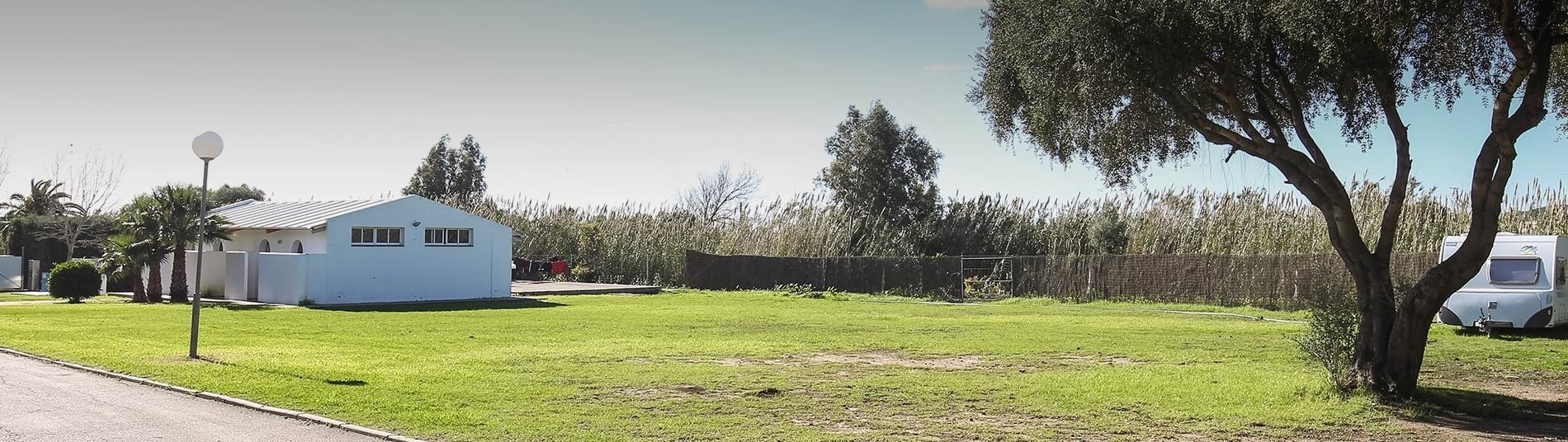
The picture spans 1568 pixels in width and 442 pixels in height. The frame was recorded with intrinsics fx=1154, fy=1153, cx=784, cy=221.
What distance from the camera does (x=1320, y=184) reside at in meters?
11.1

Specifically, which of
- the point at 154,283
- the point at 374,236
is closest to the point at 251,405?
the point at 154,283

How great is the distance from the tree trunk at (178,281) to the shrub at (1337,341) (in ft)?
94.7

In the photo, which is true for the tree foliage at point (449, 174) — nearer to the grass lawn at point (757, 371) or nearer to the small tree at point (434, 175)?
the small tree at point (434, 175)

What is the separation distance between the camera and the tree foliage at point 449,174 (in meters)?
67.4

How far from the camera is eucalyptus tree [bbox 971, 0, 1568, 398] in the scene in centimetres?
1007

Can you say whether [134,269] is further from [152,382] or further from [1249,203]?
[1249,203]

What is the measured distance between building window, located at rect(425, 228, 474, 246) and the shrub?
1097 inches

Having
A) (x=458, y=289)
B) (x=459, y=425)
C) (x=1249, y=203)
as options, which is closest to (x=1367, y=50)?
(x=459, y=425)

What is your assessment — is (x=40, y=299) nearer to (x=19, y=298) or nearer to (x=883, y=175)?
(x=19, y=298)

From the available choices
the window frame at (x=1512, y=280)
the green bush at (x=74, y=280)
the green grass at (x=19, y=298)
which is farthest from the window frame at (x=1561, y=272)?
the green grass at (x=19, y=298)

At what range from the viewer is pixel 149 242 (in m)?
30.2

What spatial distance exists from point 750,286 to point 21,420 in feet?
111

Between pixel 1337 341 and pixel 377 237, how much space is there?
91.2 feet

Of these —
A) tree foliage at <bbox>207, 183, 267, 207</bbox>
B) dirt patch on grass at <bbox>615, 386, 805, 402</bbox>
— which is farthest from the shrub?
tree foliage at <bbox>207, 183, 267, 207</bbox>
